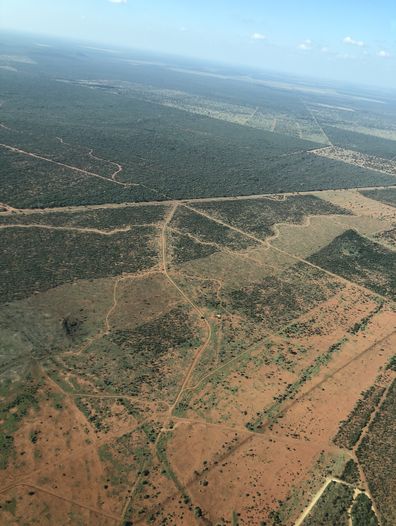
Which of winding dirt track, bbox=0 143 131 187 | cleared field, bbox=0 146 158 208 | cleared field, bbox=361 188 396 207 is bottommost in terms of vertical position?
cleared field, bbox=0 146 158 208

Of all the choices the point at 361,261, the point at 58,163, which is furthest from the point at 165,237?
the point at 58,163

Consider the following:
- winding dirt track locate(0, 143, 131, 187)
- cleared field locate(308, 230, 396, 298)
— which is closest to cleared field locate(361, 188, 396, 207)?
cleared field locate(308, 230, 396, 298)

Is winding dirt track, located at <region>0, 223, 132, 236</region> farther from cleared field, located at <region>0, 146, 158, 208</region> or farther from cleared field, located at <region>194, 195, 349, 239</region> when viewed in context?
cleared field, located at <region>194, 195, 349, 239</region>

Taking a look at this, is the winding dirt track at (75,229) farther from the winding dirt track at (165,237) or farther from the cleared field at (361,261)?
the cleared field at (361,261)

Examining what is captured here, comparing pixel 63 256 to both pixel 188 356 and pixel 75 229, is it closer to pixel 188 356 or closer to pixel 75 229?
pixel 75 229

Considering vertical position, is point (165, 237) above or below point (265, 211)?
below

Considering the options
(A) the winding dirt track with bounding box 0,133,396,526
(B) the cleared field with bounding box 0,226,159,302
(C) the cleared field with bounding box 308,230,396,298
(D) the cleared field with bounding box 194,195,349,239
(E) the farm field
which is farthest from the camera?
(D) the cleared field with bounding box 194,195,349,239

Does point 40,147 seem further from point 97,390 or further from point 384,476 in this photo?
point 384,476

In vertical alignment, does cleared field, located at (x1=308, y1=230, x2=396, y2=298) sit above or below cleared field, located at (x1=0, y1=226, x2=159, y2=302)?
above
